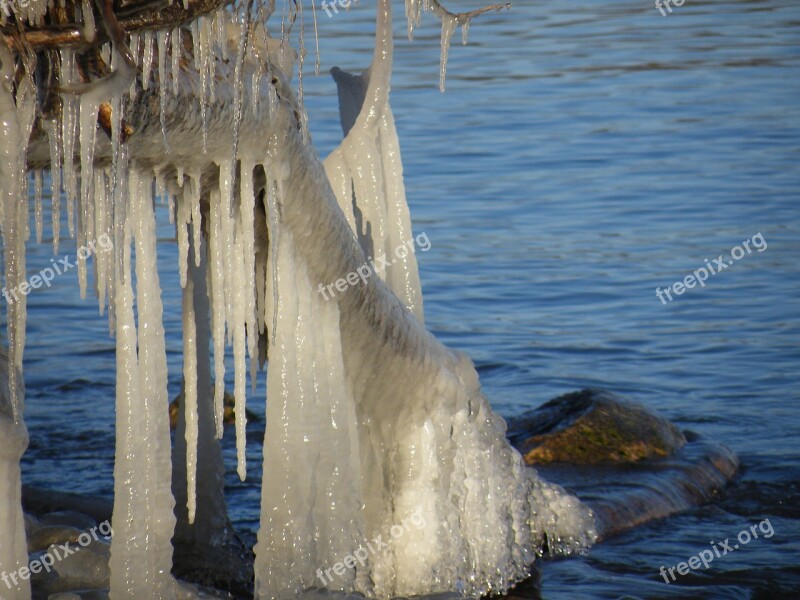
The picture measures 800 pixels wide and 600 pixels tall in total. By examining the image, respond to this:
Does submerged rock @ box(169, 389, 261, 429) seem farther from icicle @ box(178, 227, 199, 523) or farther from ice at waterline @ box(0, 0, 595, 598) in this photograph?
icicle @ box(178, 227, 199, 523)

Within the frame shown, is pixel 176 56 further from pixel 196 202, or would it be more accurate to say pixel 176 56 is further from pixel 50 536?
pixel 50 536

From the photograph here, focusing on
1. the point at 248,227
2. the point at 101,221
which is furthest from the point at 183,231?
the point at 101,221

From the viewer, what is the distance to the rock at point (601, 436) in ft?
26.4

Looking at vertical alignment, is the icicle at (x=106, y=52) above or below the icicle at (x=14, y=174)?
above

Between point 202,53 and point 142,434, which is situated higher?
point 202,53

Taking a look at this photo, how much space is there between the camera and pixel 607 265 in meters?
12.0

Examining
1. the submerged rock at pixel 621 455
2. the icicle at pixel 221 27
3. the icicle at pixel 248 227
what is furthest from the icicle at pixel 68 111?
the submerged rock at pixel 621 455

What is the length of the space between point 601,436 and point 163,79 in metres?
4.63

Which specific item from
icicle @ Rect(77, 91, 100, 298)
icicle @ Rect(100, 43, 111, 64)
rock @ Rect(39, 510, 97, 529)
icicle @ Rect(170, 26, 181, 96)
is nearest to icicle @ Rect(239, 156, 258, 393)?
icicle @ Rect(170, 26, 181, 96)

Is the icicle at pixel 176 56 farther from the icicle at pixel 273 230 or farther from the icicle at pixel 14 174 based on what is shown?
the icicle at pixel 273 230

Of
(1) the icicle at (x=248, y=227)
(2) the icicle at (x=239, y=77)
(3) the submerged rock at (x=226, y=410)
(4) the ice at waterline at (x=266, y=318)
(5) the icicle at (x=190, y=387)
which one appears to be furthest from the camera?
(3) the submerged rock at (x=226, y=410)

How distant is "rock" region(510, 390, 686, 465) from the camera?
8055 mm

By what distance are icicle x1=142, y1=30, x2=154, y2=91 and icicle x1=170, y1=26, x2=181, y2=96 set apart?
68 mm

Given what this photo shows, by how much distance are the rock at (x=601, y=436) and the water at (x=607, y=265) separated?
0.53 metres
